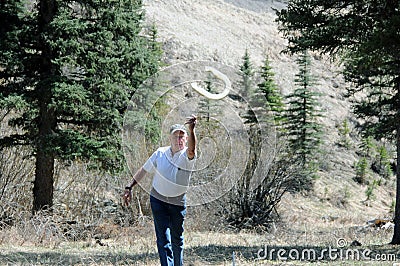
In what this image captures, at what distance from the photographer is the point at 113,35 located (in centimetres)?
1552

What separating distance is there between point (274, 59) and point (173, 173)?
49059 mm

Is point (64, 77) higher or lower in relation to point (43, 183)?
higher

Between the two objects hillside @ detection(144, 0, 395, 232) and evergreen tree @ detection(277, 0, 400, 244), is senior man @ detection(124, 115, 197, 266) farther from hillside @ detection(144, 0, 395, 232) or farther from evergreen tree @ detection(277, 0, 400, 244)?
hillside @ detection(144, 0, 395, 232)

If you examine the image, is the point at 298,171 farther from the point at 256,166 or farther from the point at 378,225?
the point at 378,225

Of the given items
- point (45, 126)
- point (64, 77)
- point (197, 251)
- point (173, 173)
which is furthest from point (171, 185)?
point (45, 126)

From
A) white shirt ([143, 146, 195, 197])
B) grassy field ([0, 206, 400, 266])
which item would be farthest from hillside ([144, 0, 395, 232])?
white shirt ([143, 146, 195, 197])

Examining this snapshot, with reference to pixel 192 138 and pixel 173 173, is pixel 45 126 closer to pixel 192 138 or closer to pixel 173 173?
pixel 173 173

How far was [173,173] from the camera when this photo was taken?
7324 mm

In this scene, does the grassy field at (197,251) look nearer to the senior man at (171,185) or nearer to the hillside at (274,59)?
the senior man at (171,185)

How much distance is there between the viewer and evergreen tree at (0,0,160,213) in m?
14.3

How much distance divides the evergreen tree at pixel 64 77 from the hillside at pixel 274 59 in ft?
28.5

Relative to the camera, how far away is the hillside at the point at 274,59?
3475cm

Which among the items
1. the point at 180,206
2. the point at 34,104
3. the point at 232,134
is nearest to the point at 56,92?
the point at 34,104

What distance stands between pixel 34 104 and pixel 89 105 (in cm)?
134
